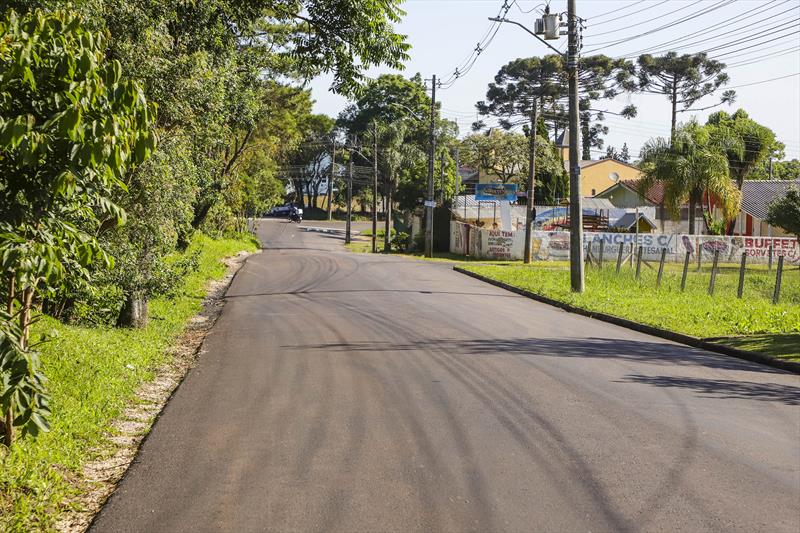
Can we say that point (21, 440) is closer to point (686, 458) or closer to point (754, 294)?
point (686, 458)

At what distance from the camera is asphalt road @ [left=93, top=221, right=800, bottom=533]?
595cm

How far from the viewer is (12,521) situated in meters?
5.78

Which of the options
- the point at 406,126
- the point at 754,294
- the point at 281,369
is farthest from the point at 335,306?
the point at 406,126

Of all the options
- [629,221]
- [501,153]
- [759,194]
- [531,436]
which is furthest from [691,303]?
[501,153]

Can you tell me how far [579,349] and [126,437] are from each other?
7.75m

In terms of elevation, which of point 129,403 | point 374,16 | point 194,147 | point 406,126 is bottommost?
point 129,403

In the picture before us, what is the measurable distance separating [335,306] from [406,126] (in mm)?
65834

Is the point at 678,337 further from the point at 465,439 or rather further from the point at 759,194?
the point at 759,194

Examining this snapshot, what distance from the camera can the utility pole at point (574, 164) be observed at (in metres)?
23.3

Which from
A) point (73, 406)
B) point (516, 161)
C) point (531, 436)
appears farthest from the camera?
point (516, 161)

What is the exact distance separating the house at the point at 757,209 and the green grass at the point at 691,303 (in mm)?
27672

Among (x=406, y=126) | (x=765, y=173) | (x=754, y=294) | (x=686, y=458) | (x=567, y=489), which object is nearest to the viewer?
(x=567, y=489)

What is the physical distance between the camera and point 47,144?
5238 mm

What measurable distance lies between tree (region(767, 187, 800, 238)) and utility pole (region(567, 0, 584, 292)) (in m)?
17.6
